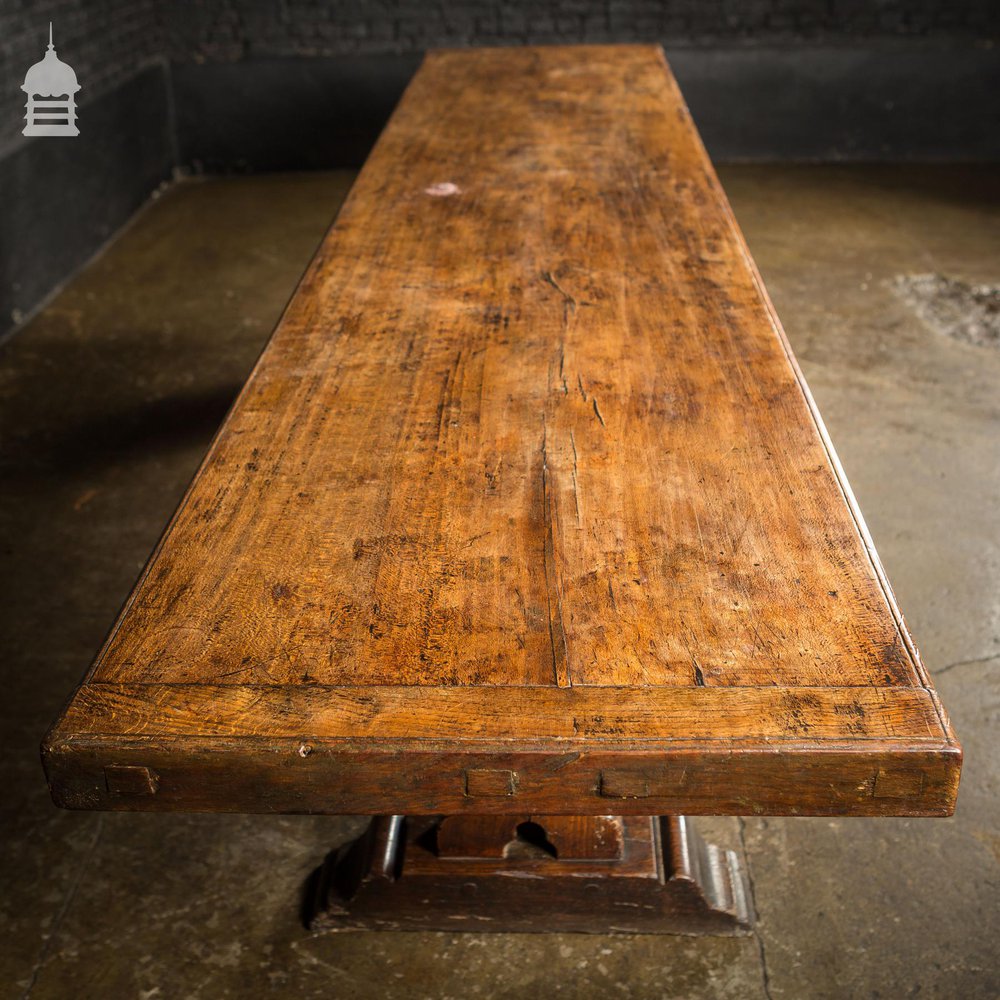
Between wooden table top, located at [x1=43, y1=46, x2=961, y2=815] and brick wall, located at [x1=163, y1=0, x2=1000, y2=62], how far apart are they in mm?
4067

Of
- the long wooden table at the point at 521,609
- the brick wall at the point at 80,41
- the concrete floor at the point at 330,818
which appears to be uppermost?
the brick wall at the point at 80,41

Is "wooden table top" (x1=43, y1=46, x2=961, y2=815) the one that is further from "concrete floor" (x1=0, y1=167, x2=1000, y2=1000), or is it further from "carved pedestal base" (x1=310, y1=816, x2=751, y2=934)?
"concrete floor" (x1=0, y1=167, x2=1000, y2=1000)

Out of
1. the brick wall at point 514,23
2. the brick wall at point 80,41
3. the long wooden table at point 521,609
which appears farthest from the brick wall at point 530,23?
the long wooden table at point 521,609

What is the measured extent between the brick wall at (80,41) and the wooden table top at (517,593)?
2.67 meters

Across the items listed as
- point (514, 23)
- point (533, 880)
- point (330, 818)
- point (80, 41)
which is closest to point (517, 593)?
point (533, 880)

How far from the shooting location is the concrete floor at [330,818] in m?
1.59

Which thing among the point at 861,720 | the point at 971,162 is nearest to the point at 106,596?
the point at 861,720

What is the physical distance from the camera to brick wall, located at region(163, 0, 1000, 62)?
532 cm

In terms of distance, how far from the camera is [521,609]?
1.09 meters

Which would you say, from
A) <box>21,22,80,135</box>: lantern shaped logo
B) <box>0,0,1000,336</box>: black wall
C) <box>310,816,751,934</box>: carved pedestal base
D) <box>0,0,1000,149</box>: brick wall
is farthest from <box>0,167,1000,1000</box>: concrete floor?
<box>0,0,1000,149</box>: brick wall

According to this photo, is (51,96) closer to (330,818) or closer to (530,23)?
(530,23)

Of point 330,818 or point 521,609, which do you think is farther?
point 330,818

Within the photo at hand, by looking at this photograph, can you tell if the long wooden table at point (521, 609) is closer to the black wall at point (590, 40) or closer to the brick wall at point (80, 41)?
the brick wall at point (80, 41)

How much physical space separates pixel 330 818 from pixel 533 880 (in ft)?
1.49
